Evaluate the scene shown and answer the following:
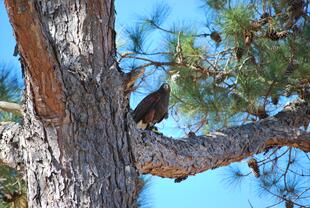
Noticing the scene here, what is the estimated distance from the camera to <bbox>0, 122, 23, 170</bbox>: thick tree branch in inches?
65.9

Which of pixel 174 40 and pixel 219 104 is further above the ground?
pixel 174 40

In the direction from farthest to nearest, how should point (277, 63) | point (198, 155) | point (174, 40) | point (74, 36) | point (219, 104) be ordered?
point (174, 40)
point (219, 104)
point (277, 63)
point (198, 155)
point (74, 36)

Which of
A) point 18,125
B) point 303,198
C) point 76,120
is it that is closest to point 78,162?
point 76,120

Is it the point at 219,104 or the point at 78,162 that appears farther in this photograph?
the point at 219,104

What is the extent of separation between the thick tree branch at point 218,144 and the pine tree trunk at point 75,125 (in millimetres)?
137

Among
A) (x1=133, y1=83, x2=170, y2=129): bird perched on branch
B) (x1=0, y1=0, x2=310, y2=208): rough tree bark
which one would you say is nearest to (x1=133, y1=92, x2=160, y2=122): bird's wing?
(x1=133, y1=83, x2=170, y2=129): bird perched on branch

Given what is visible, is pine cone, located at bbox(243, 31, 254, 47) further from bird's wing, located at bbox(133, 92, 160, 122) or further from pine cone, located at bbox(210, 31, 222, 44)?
bird's wing, located at bbox(133, 92, 160, 122)

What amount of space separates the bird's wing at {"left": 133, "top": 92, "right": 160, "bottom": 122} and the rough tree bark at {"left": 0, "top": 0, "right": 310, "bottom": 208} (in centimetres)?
106

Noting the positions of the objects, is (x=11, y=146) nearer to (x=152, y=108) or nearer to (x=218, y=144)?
(x=218, y=144)

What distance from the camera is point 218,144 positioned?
2.11 m

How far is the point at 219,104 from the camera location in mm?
2654

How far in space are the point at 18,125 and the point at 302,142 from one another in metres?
1.28

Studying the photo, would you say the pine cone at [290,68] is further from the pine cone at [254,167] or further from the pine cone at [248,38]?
the pine cone at [254,167]

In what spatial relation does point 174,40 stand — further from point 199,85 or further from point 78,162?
point 78,162
